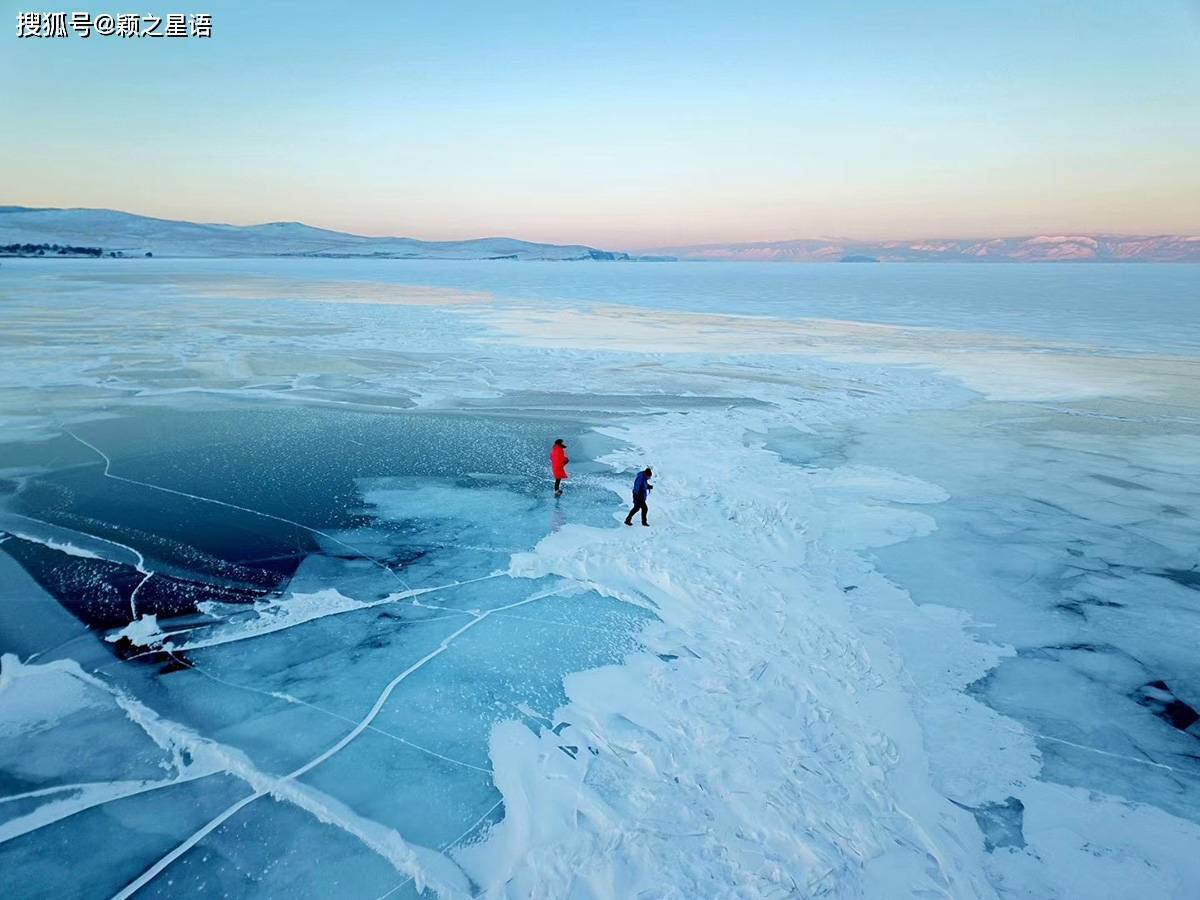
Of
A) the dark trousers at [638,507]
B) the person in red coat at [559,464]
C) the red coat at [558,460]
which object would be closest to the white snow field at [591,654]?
the person in red coat at [559,464]

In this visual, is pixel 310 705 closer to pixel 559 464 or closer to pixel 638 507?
pixel 638 507

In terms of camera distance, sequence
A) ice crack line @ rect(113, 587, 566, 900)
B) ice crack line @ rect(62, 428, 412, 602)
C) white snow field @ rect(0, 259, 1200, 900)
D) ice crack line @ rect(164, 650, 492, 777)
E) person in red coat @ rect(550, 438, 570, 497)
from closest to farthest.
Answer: ice crack line @ rect(113, 587, 566, 900) < white snow field @ rect(0, 259, 1200, 900) < ice crack line @ rect(164, 650, 492, 777) < ice crack line @ rect(62, 428, 412, 602) < person in red coat @ rect(550, 438, 570, 497)

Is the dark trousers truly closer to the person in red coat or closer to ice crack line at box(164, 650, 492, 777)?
the person in red coat

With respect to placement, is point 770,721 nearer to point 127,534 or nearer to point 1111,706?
point 1111,706

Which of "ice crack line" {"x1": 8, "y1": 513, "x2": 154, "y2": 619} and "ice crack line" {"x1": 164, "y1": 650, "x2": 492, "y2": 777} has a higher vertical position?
"ice crack line" {"x1": 8, "y1": 513, "x2": 154, "y2": 619}

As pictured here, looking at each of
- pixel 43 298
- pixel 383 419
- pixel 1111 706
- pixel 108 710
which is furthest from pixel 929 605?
pixel 43 298

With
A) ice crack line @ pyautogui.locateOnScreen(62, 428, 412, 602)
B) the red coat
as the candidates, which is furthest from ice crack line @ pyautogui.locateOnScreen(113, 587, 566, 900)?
the red coat
